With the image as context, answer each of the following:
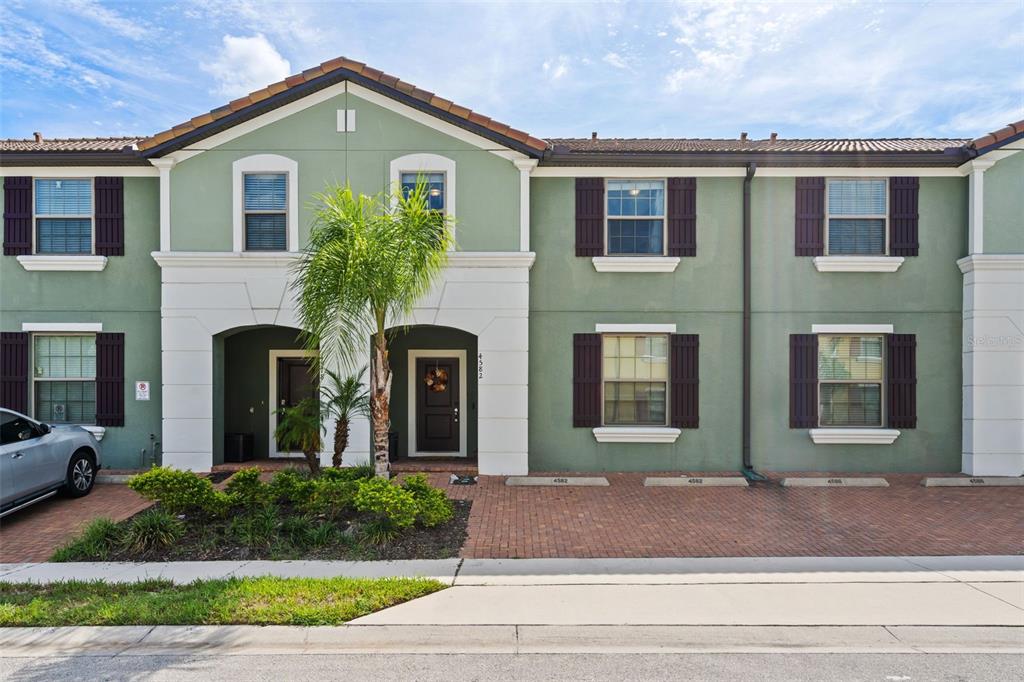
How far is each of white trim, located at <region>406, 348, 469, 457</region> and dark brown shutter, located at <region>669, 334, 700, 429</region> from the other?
14.4ft

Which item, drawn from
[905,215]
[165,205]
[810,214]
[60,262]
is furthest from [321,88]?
[905,215]

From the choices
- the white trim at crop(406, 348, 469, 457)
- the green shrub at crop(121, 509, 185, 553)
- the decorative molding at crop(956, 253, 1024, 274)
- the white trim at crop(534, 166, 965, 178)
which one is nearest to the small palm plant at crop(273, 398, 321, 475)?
the green shrub at crop(121, 509, 185, 553)

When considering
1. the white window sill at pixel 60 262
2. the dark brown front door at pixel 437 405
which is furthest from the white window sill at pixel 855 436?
the white window sill at pixel 60 262

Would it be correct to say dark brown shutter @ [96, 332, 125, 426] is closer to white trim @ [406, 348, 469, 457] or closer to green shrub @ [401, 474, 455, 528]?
white trim @ [406, 348, 469, 457]

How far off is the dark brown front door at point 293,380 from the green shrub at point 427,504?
5.27 m

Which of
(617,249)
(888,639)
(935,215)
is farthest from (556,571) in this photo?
(935,215)

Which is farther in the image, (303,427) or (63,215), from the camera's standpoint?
(63,215)

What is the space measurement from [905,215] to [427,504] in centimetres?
1022

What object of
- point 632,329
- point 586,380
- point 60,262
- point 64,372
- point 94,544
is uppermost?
point 60,262

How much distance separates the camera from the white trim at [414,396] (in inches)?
480

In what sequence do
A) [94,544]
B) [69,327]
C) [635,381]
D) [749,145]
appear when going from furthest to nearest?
1. [749,145]
2. [635,381]
3. [69,327]
4. [94,544]

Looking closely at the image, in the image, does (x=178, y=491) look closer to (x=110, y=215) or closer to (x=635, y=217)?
(x=110, y=215)

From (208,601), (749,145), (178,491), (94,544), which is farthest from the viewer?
(749,145)

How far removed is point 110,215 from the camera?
1078cm
